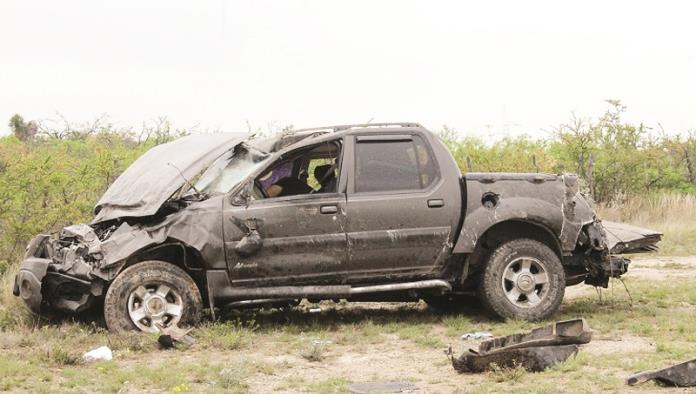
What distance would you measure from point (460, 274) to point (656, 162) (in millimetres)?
16986

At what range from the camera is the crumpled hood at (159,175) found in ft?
30.9

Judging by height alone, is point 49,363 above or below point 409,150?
below

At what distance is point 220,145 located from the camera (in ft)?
32.5

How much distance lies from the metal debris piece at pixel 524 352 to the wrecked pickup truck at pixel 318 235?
196 cm

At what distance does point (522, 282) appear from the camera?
9.85m

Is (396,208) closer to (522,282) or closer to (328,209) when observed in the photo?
(328,209)

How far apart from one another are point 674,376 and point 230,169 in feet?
16.5

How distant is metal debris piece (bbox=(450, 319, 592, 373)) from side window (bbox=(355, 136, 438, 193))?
2374 mm

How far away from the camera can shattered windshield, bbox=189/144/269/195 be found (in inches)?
381

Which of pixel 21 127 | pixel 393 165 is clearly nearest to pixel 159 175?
pixel 393 165

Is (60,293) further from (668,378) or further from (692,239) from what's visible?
(692,239)

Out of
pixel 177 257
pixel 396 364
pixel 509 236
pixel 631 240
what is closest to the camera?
pixel 396 364

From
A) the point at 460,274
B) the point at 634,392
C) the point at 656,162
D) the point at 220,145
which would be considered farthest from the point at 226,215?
the point at 656,162

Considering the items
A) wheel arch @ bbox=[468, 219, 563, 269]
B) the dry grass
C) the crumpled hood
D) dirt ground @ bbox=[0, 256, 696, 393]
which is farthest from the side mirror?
the dry grass
